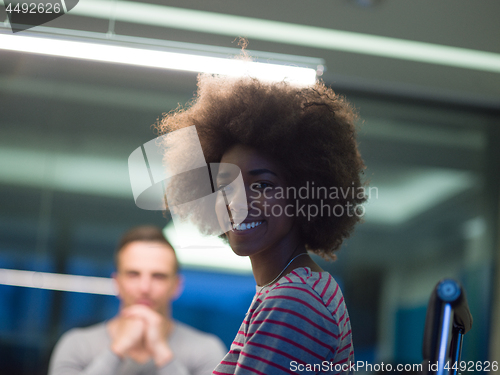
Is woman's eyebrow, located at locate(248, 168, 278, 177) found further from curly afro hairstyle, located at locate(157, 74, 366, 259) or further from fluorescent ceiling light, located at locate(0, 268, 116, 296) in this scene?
fluorescent ceiling light, located at locate(0, 268, 116, 296)

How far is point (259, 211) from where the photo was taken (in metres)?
1.06

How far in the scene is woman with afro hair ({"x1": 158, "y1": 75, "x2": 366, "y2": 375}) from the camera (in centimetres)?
82

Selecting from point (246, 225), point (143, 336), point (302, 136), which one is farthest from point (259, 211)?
point (143, 336)

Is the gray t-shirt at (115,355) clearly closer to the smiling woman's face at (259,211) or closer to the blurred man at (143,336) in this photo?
the blurred man at (143,336)

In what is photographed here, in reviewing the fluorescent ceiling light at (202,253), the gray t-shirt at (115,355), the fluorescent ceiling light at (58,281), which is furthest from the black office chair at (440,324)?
the fluorescent ceiling light at (58,281)

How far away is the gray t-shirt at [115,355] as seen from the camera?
2.54 meters

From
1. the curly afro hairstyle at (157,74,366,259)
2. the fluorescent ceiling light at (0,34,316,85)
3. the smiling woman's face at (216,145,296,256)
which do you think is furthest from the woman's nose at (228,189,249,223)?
the fluorescent ceiling light at (0,34,316,85)

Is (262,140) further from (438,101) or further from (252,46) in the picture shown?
(438,101)

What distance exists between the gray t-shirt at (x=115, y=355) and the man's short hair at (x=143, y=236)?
17.4 inches

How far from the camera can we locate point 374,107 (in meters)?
3.55

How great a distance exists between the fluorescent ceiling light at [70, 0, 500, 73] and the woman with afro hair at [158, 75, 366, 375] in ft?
5.33

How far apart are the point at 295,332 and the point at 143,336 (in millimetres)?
2080

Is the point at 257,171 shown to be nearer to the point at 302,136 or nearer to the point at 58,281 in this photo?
the point at 302,136

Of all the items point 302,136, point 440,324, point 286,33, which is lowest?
point 440,324
